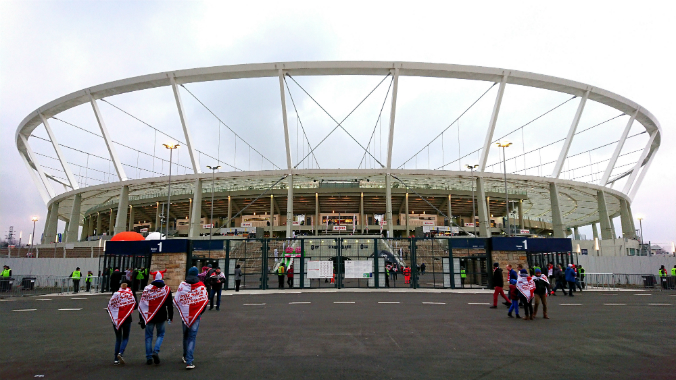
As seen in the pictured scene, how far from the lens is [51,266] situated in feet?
95.3

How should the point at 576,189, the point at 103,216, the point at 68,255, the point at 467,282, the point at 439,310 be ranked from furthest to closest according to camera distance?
the point at 103,216
the point at 576,189
the point at 68,255
the point at 467,282
the point at 439,310

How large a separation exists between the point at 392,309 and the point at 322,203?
147 feet

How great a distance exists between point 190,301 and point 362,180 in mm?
45631

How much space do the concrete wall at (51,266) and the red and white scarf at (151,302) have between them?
2546 centimetres

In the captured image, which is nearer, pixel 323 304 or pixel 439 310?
pixel 439 310

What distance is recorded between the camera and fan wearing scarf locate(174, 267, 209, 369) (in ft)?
21.9

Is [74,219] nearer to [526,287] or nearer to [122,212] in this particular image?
[122,212]

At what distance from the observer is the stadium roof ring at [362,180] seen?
36594mm

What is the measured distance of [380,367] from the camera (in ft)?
22.1

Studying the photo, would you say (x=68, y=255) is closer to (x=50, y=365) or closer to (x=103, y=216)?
(x=50, y=365)

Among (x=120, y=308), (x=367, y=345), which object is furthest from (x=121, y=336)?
(x=367, y=345)

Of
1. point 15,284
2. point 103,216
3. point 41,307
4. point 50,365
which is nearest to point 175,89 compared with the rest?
point 15,284

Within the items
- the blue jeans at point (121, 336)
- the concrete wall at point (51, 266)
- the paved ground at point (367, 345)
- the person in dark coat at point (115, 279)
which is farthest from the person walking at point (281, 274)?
the blue jeans at point (121, 336)

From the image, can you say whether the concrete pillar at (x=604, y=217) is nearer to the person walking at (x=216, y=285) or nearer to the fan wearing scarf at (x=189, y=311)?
the person walking at (x=216, y=285)
